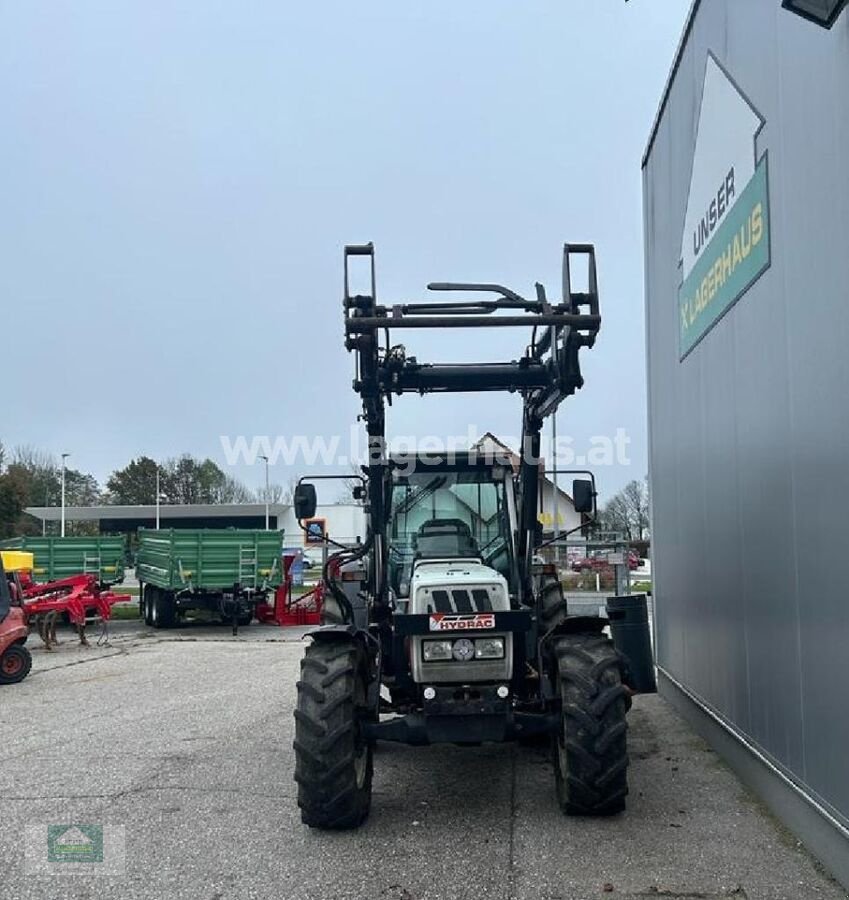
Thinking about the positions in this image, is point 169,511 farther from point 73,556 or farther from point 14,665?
point 14,665

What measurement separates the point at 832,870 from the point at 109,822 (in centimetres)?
435

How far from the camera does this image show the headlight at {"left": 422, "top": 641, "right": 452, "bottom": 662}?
5.74 m

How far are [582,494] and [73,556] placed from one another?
17.7 metres

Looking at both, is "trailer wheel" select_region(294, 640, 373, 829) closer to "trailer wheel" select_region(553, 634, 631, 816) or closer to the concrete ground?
the concrete ground

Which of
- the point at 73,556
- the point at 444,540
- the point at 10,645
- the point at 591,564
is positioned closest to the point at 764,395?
the point at 444,540

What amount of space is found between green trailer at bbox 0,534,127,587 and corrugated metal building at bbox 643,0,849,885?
1653cm

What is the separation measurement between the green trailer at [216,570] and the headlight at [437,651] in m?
15.0

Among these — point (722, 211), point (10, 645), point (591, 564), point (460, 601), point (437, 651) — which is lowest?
point (10, 645)

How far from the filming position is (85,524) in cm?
6788

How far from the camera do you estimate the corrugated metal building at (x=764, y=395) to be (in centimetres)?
480

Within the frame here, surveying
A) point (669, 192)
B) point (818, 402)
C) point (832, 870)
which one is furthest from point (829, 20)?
point (669, 192)

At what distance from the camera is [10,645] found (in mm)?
12500

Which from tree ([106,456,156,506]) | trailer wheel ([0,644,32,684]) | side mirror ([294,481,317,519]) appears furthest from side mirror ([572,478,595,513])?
tree ([106,456,156,506])

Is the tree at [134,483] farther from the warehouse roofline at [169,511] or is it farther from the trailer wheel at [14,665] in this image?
the trailer wheel at [14,665]
